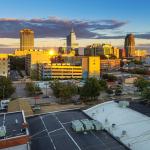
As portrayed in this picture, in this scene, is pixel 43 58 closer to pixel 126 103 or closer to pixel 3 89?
pixel 3 89

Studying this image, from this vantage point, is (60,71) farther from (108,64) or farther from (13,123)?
(13,123)

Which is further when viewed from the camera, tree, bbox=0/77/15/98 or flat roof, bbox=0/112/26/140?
tree, bbox=0/77/15/98

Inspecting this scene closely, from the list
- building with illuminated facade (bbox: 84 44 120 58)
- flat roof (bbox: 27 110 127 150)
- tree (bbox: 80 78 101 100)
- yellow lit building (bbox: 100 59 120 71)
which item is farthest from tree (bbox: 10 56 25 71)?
flat roof (bbox: 27 110 127 150)

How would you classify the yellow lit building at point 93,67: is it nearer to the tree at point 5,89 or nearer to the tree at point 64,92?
the tree at point 64,92

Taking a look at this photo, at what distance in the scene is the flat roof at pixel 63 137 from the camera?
17.0 metres

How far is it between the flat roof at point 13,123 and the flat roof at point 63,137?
3.47 ft

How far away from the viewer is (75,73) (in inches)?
2990

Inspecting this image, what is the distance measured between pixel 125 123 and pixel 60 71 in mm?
55022

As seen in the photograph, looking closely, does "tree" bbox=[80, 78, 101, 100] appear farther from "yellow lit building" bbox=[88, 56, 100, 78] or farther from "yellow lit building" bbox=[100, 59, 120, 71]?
"yellow lit building" bbox=[100, 59, 120, 71]

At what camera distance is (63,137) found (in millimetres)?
18594

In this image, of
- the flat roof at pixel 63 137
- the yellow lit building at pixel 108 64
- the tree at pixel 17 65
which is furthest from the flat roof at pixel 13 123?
the yellow lit building at pixel 108 64

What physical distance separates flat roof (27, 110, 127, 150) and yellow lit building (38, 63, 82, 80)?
168 ft

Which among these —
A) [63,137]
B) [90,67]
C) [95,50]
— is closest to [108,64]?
[90,67]

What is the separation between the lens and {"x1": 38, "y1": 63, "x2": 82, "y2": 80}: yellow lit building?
7369cm
